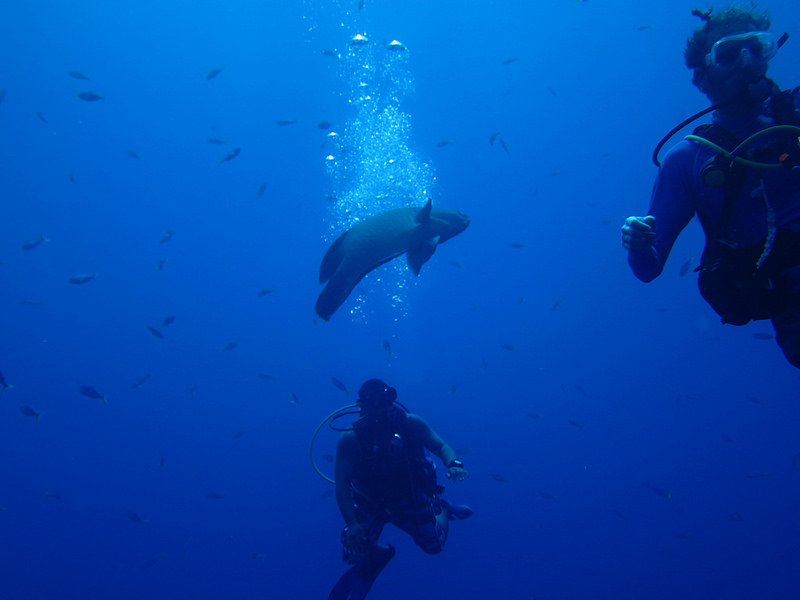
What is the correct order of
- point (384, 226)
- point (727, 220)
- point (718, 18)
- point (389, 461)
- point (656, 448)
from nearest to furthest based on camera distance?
point (727, 220) < point (718, 18) < point (384, 226) < point (389, 461) < point (656, 448)

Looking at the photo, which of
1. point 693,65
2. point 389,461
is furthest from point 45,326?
point 693,65

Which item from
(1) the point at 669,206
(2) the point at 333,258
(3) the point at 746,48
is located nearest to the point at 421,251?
(2) the point at 333,258

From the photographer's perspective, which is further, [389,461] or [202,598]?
[202,598]

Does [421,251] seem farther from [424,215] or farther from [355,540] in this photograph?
[355,540]

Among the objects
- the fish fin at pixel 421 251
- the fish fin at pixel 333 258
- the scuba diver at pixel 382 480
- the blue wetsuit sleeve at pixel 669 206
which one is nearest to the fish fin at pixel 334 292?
the fish fin at pixel 333 258

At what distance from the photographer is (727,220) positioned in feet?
7.24

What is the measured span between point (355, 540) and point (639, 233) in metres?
4.18

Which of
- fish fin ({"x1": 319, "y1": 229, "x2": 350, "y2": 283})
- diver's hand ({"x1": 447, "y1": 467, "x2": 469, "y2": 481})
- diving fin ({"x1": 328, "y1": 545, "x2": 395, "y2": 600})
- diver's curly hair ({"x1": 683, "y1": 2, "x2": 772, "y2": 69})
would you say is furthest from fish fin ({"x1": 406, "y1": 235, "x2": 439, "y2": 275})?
diving fin ({"x1": 328, "y1": 545, "x2": 395, "y2": 600})

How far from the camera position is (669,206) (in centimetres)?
264

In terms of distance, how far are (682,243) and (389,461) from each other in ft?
138

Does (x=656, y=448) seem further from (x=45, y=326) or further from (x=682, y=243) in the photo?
(x=45, y=326)

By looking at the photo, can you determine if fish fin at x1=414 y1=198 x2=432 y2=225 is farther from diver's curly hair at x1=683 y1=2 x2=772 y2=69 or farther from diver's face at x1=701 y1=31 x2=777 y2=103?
diver's face at x1=701 y1=31 x2=777 y2=103

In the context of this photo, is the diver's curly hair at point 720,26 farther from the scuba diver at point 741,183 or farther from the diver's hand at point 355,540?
the diver's hand at point 355,540

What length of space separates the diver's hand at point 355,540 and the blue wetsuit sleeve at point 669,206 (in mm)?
3938
